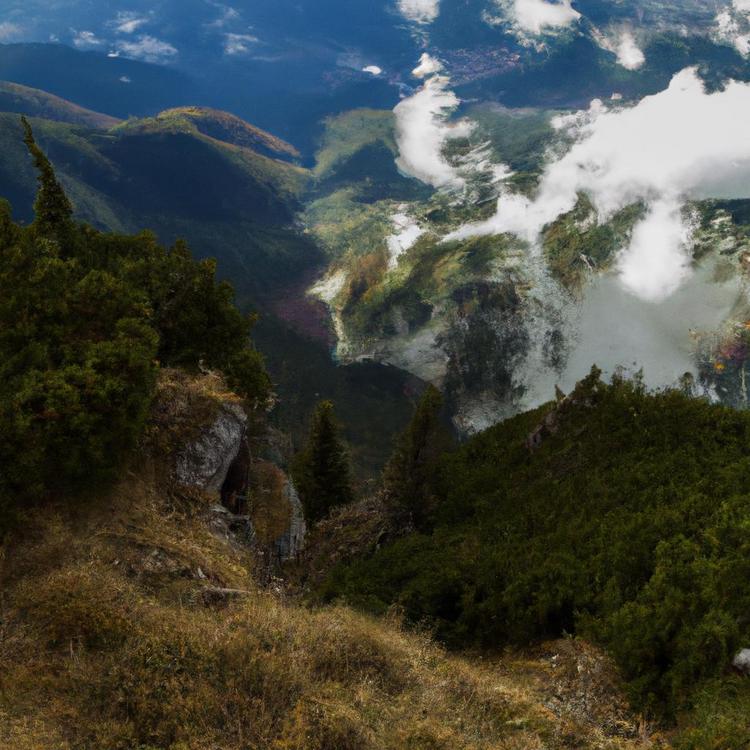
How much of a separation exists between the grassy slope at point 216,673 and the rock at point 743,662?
2.47 meters

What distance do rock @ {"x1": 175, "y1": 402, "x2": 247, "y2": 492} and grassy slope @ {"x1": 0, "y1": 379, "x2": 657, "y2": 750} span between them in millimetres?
5016

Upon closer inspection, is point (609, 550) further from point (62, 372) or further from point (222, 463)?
point (62, 372)

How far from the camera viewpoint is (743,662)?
11078 millimetres

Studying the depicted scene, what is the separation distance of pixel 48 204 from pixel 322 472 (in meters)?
28.0

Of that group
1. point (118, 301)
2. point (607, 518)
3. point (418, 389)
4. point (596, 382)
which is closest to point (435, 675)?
point (607, 518)

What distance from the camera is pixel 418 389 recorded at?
17688 cm

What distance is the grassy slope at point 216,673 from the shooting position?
8453 mm

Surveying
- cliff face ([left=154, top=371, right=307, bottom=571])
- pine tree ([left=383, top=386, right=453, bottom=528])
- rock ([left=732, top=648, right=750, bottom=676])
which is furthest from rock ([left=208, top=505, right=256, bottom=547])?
rock ([left=732, top=648, right=750, bottom=676])

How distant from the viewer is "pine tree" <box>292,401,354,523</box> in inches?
1809

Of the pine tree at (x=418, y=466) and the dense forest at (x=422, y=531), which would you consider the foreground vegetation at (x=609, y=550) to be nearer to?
the dense forest at (x=422, y=531)

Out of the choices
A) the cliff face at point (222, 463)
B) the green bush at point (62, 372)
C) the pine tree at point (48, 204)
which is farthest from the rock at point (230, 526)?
the pine tree at point (48, 204)

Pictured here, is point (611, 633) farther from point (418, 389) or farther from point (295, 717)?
point (418, 389)

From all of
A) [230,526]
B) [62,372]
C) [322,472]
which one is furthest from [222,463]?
[322,472]

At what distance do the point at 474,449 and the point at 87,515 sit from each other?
22.5 metres
